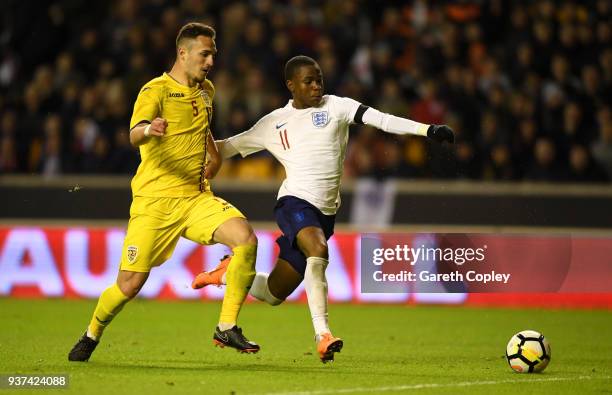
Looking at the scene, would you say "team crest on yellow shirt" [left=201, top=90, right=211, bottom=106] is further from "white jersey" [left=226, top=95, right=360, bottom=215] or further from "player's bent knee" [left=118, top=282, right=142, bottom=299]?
"player's bent knee" [left=118, top=282, right=142, bottom=299]

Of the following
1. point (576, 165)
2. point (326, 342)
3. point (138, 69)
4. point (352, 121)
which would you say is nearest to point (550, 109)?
point (576, 165)

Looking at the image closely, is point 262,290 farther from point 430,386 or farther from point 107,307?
point 430,386

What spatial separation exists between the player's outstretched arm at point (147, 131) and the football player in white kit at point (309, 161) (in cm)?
124

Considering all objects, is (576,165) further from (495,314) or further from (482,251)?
(482,251)

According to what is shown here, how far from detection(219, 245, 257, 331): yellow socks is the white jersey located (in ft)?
2.22

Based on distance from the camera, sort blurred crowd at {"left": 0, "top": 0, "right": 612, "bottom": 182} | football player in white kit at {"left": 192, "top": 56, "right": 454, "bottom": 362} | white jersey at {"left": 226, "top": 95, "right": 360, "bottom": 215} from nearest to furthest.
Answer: football player in white kit at {"left": 192, "top": 56, "right": 454, "bottom": 362} → white jersey at {"left": 226, "top": 95, "right": 360, "bottom": 215} → blurred crowd at {"left": 0, "top": 0, "right": 612, "bottom": 182}

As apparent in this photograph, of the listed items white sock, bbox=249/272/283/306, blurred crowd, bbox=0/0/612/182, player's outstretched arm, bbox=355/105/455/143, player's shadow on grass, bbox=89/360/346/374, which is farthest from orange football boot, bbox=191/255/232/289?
blurred crowd, bbox=0/0/612/182

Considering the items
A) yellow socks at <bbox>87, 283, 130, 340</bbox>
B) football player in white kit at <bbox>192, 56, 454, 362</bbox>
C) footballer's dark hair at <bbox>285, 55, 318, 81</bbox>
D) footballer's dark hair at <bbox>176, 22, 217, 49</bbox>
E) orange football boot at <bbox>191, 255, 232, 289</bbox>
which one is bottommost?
yellow socks at <bbox>87, 283, 130, 340</bbox>

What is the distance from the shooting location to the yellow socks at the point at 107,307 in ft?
27.9

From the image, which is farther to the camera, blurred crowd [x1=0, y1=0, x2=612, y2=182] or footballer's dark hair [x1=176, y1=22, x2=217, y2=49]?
blurred crowd [x1=0, y1=0, x2=612, y2=182]

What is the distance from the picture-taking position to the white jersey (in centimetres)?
891

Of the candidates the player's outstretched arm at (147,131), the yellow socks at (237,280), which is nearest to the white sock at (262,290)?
the yellow socks at (237,280)

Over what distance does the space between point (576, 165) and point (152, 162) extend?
7.43 meters

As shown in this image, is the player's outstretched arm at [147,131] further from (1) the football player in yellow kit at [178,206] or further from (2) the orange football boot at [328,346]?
(2) the orange football boot at [328,346]
